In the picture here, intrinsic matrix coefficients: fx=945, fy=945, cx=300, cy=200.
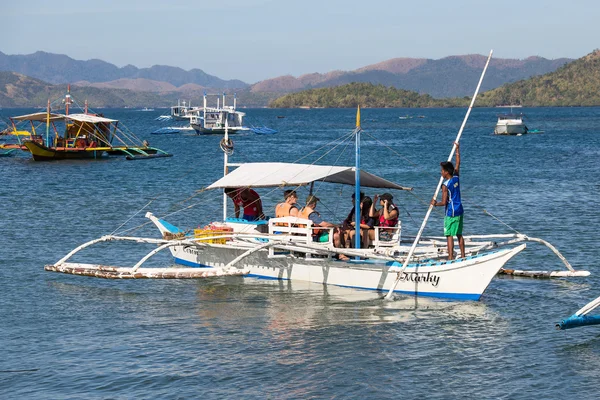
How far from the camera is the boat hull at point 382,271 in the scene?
2000 cm

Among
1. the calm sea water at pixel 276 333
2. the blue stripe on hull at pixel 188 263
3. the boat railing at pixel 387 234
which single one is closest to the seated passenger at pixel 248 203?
the blue stripe on hull at pixel 188 263

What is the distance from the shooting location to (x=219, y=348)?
1708 cm

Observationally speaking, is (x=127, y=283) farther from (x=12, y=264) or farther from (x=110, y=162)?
(x=110, y=162)

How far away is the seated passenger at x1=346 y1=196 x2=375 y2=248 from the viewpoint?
2186cm

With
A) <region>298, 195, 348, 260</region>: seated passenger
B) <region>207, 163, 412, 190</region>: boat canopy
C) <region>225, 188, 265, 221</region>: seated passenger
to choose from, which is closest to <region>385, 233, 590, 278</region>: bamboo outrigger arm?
<region>298, 195, 348, 260</region>: seated passenger

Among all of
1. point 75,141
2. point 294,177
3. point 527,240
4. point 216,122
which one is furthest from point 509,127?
point 294,177

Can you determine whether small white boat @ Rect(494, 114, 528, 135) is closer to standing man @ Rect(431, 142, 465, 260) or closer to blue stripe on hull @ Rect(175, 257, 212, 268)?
blue stripe on hull @ Rect(175, 257, 212, 268)

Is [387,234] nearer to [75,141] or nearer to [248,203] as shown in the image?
[248,203]

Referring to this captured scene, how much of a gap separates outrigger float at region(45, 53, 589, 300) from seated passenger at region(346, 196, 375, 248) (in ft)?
0.89

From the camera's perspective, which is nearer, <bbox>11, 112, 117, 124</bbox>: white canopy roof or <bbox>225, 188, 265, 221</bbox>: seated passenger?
<bbox>225, 188, 265, 221</bbox>: seated passenger

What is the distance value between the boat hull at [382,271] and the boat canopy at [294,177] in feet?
5.42

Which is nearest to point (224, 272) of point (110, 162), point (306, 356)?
point (306, 356)

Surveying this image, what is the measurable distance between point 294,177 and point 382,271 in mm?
3463

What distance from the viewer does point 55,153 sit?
6819 centimetres
